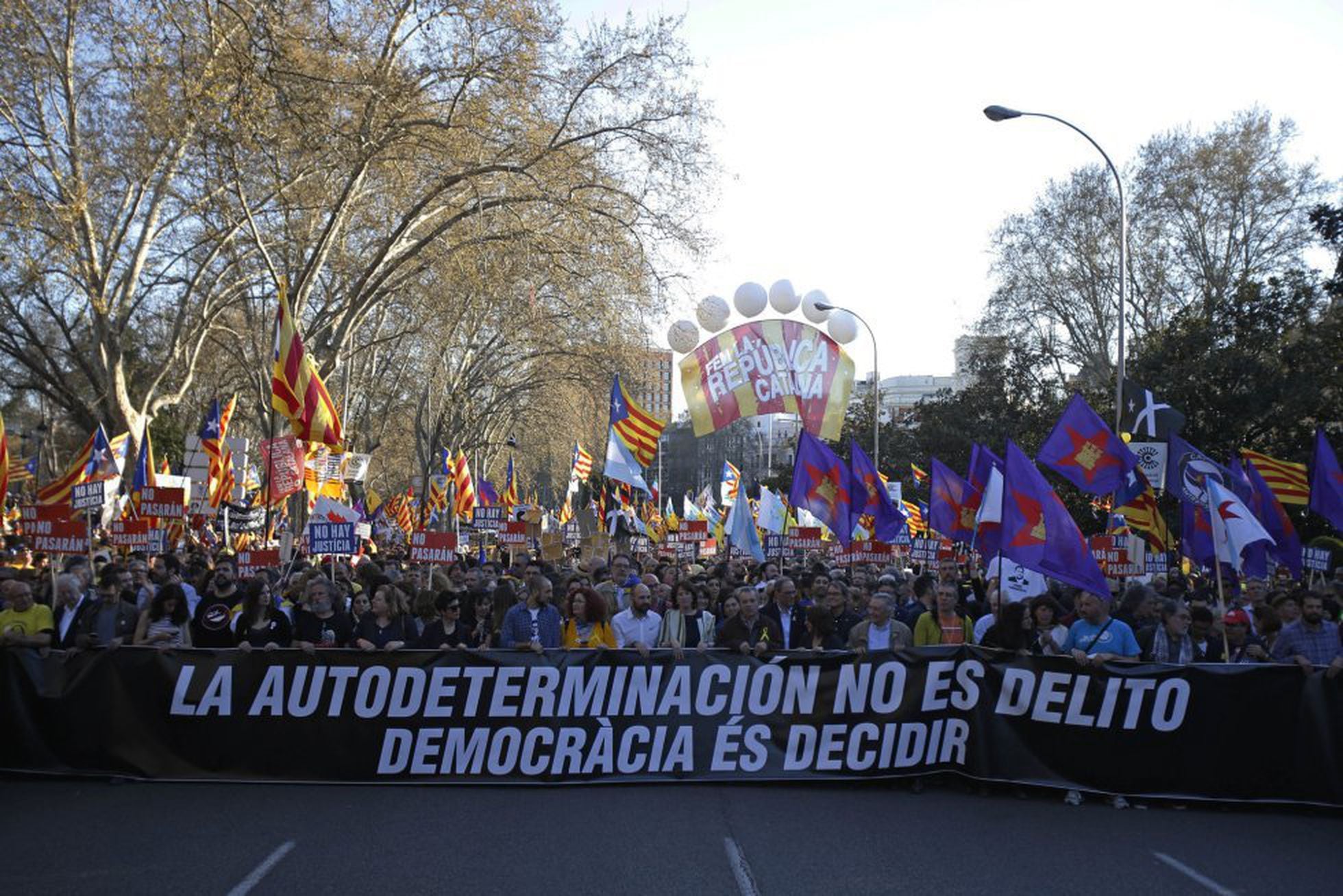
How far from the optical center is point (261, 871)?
6.89 meters

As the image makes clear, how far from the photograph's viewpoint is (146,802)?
8.55m

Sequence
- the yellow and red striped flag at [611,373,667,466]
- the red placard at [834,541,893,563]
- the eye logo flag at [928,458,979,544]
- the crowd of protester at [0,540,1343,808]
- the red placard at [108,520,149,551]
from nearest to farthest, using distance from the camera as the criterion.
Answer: the crowd of protester at [0,540,1343,808], the red placard at [108,520,149,551], the eye logo flag at [928,458,979,544], the red placard at [834,541,893,563], the yellow and red striped flag at [611,373,667,466]

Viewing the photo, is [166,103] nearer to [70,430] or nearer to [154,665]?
[154,665]

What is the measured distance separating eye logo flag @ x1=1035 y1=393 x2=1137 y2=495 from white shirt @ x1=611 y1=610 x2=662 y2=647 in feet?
15.2

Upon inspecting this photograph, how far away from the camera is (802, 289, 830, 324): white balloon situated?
27.8 meters

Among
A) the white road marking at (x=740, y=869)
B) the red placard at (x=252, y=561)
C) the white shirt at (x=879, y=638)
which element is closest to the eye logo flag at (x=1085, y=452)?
the white shirt at (x=879, y=638)

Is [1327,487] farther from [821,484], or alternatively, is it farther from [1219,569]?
[1219,569]

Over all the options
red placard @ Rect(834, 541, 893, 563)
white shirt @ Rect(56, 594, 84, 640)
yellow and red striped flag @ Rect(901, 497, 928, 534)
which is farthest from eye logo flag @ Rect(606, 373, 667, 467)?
white shirt @ Rect(56, 594, 84, 640)

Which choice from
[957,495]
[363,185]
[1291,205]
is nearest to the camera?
[957,495]

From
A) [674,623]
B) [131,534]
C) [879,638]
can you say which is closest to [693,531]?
[131,534]

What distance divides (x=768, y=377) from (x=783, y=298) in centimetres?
295

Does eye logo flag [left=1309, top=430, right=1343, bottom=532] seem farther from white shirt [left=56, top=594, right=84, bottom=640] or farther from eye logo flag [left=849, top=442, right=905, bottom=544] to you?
white shirt [left=56, top=594, right=84, bottom=640]

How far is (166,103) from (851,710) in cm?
1684

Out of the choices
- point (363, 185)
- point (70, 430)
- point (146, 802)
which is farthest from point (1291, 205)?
point (70, 430)
